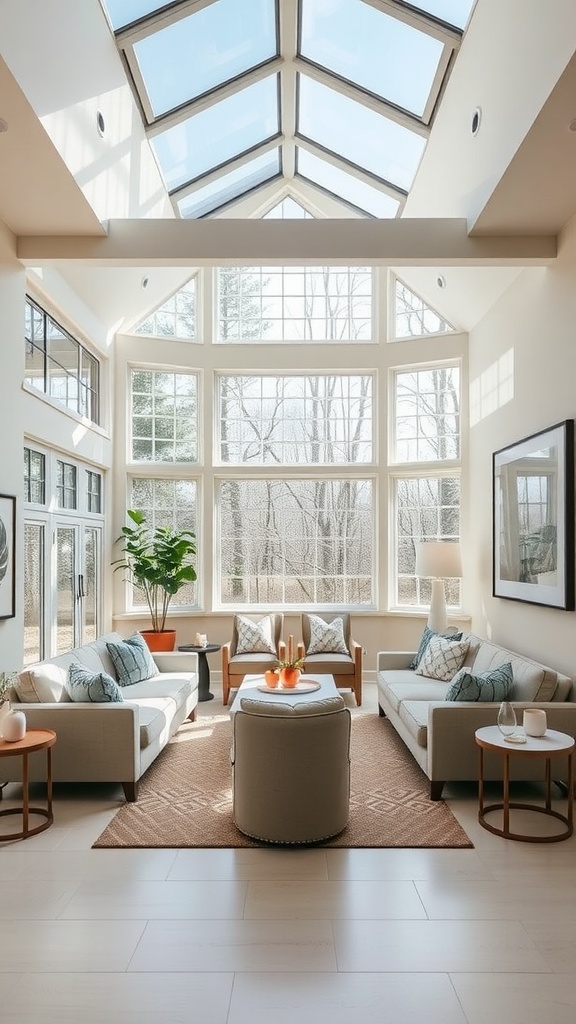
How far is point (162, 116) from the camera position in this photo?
577cm

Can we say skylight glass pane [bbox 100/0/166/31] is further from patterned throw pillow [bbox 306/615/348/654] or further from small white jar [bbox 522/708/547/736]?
patterned throw pillow [bbox 306/615/348/654]

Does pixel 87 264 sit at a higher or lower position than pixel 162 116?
lower

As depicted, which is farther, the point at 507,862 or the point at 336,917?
the point at 507,862

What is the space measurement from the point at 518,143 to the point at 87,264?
3108mm

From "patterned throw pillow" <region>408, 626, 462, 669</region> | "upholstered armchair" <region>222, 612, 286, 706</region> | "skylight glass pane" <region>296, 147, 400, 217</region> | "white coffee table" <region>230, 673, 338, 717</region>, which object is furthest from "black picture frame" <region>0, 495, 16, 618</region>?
"skylight glass pane" <region>296, 147, 400, 217</region>

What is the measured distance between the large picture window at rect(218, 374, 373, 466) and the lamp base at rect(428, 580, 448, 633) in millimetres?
2018

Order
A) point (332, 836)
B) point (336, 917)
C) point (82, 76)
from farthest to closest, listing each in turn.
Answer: point (82, 76)
point (332, 836)
point (336, 917)

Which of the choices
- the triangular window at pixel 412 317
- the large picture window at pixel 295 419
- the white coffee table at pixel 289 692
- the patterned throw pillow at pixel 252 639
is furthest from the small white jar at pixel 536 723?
the triangular window at pixel 412 317

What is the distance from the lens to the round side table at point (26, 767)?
3.86m

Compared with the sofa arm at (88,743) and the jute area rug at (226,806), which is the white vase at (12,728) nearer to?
the sofa arm at (88,743)

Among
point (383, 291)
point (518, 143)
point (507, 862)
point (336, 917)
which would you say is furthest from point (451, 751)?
point (383, 291)

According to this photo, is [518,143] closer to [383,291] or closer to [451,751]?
[451,751]

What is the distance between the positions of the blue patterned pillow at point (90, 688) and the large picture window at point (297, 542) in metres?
3.82

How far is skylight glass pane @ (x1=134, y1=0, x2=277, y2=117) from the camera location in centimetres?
504
